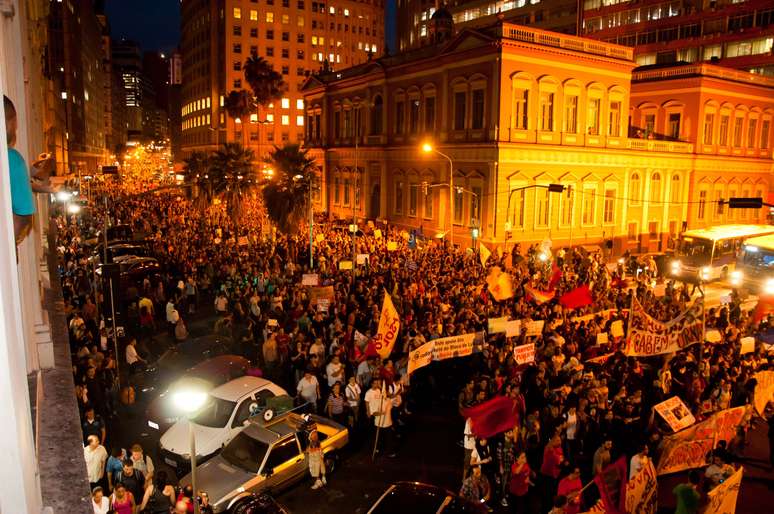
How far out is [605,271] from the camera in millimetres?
28641

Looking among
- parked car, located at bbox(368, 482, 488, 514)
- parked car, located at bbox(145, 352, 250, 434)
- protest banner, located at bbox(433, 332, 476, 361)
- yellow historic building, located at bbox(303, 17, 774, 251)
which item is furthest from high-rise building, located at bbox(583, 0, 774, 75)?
parked car, located at bbox(368, 482, 488, 514)

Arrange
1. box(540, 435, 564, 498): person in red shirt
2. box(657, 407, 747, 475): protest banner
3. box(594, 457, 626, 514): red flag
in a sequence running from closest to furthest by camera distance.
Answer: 1. box(594, 457, 626, 514): red flag
2. box(540, 435, 564, 498): person in red shirt
3. box(657, 407, 747, 475): protest banner

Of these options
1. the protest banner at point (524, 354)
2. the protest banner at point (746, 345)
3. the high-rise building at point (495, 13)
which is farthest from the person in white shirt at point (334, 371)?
the high-rise building at point (495, 13)

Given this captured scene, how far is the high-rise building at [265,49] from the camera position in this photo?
330 ft

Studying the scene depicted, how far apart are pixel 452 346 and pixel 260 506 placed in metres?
7.18

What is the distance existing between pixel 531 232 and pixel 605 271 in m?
11.6

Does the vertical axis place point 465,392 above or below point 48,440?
below

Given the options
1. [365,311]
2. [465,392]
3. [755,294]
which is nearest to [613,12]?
[755,294]

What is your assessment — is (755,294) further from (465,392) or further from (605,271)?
(465,392)

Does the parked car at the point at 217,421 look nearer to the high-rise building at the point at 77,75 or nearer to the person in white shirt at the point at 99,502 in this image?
the person in white shirt at the point at 99,502

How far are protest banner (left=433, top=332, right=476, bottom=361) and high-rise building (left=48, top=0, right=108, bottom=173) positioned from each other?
2584 inches

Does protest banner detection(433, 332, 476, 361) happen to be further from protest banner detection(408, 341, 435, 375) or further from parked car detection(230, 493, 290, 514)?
parked car detection(230, 493, 290, 514)

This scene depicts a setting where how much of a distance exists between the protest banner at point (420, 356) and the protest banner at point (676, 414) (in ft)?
17.2

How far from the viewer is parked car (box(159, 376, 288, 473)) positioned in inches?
499
